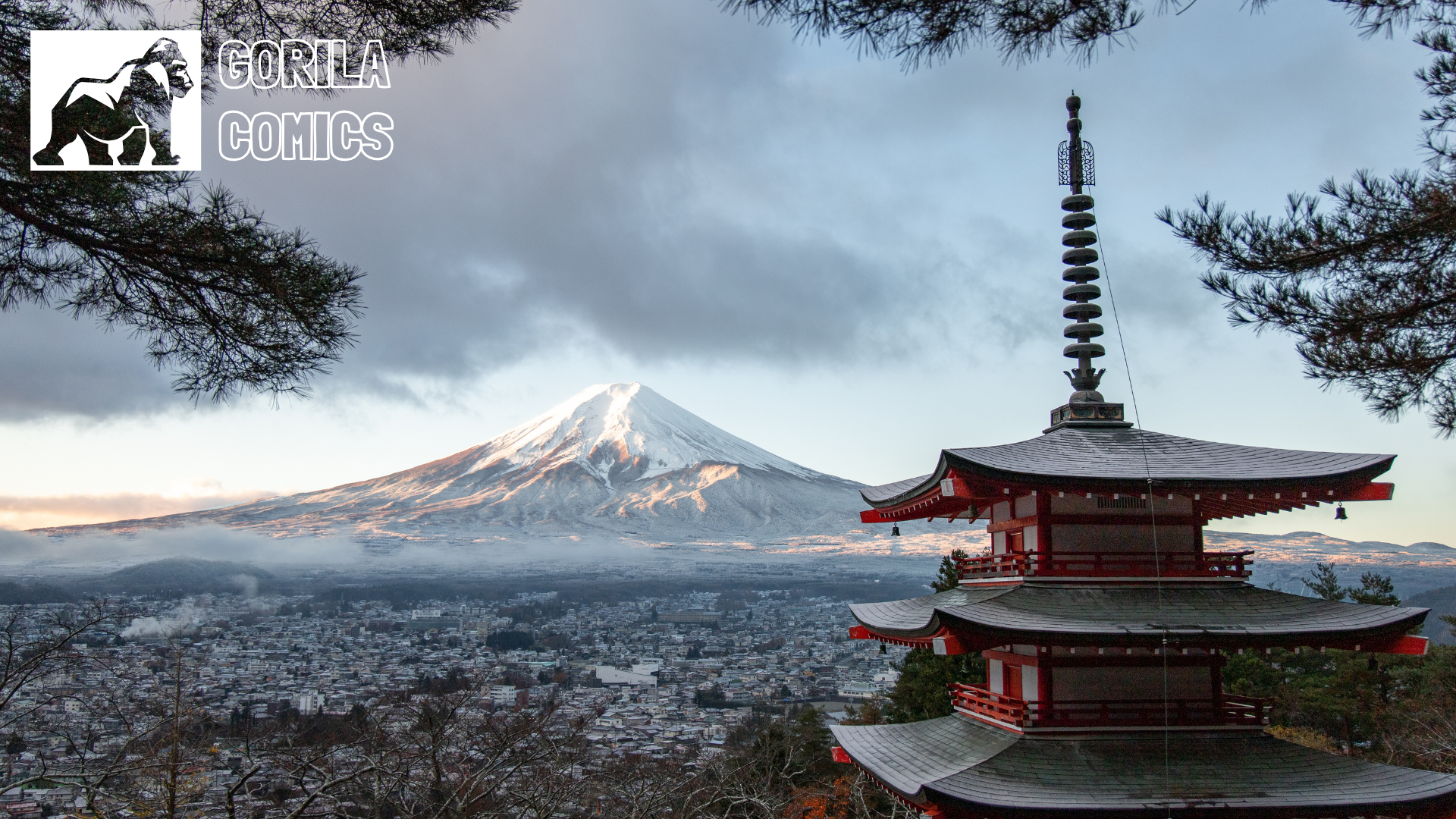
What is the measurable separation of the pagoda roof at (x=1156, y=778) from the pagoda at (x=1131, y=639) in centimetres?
2

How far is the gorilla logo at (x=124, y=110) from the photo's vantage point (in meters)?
4.83

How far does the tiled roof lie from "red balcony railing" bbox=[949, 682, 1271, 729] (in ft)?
6.90

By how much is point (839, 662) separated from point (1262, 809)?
161ft

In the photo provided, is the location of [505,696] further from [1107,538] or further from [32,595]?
[32,595]

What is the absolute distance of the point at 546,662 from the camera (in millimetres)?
52031

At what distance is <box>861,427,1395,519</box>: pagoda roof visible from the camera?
8.65 metres

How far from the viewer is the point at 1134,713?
28.8 feet

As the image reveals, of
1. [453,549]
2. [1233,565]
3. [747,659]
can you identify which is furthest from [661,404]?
[1233,565]

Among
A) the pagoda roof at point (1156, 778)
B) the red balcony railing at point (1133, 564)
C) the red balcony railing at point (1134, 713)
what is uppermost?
the red balcony railing at point (1133, 564)

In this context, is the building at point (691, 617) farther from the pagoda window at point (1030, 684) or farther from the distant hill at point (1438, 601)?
the pagoda window at point (1030, 684)

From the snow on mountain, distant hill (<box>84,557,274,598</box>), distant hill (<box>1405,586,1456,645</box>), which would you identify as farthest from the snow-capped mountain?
distant hill (<box>1405,586,1456,645</box>)

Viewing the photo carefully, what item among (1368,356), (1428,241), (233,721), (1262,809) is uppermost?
(1428,241)

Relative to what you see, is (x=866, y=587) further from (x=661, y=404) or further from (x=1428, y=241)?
(x=1428, y=241)

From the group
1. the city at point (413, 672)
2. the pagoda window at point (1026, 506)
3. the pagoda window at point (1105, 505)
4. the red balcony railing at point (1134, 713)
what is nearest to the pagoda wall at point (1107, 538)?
the pagoda window at point (1105, 505)
